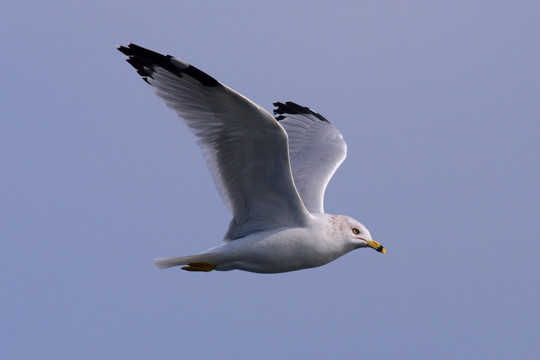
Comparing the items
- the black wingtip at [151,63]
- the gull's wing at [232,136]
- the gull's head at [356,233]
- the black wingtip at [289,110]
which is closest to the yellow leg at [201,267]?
the gull's wing at [232,136]

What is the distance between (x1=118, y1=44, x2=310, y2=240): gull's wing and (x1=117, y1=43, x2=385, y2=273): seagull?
1cm

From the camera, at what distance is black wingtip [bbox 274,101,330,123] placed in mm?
14447

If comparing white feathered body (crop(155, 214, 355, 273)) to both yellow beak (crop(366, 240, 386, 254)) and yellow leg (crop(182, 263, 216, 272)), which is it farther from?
yellow beak (crop(366, 240, 386, 254))

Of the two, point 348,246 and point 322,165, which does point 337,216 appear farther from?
point 322,165

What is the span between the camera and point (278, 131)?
960 cm

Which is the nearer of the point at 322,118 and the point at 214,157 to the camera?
the point at 214,157

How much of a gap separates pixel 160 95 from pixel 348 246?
9.40 ft

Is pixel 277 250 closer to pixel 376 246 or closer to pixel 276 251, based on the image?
pixel 276 251

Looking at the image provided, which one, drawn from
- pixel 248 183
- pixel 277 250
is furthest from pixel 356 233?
pixel 248 183

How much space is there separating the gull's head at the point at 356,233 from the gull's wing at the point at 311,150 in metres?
0.90

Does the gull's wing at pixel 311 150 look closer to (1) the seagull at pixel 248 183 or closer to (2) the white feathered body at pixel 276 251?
(1) the seagull at pixel 248 183

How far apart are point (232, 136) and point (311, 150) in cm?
348

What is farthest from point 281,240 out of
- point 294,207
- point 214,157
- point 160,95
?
point 160,95

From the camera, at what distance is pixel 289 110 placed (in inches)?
581
